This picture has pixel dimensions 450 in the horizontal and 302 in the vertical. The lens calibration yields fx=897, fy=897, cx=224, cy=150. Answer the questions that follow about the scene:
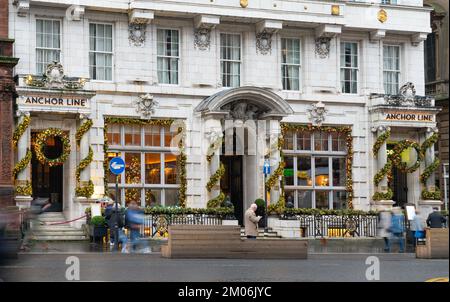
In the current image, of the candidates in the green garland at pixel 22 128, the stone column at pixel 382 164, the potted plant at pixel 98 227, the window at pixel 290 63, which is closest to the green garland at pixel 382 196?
the stone column at pixel 382 164

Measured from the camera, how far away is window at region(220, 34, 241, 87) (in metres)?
35.4

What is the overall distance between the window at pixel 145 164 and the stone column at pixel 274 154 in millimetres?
3709

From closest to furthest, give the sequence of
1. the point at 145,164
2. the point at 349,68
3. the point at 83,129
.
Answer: the point at 83,129
the point at 145,164
the point at 349,68

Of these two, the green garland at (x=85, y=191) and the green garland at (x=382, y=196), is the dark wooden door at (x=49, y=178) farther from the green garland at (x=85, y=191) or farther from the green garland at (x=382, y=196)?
the green garland at (x=382, y=196)

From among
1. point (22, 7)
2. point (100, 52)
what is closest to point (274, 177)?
point (100, 52)

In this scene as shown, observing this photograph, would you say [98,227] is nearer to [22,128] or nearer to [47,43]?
[22,128]

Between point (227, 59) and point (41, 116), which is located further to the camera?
point (227, 59)

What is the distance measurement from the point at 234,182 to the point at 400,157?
7591mm

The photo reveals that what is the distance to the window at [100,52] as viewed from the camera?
3325 cm

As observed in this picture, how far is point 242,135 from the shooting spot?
3619cm

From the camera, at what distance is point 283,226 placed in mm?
32750

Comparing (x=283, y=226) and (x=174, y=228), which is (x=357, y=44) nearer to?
(x=283, y=226)
